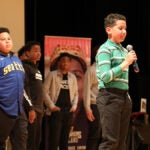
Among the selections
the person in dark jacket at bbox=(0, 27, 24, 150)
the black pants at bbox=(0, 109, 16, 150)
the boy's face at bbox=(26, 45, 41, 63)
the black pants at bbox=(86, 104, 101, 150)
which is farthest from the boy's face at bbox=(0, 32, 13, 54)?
the black pants at bbox=(86, 104, 101, 150)

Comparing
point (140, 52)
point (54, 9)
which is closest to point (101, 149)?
point (54, 9)

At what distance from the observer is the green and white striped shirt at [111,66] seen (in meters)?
2.75

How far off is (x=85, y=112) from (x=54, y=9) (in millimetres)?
1384

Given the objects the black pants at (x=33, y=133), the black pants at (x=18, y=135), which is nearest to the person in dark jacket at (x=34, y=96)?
the black pants at (x=33, y=133)

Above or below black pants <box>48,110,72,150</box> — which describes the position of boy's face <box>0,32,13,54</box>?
above

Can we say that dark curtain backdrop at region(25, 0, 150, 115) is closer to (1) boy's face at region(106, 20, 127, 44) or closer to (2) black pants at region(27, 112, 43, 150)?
(2) black pants at region(27, 112, 43, 150)

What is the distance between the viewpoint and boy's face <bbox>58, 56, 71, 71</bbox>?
189 inches

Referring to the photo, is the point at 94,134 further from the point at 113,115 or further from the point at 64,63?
the point at 113,115

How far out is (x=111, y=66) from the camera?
9.30 ft

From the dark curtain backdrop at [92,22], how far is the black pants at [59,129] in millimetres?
837

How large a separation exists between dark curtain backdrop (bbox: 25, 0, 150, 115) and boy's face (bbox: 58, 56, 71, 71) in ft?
1.59

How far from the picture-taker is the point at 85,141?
16.7 feet

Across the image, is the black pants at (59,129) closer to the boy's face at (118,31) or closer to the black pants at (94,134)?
the black pants at (94,134)

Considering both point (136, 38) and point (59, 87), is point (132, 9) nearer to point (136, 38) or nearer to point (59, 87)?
point (136, 38)
